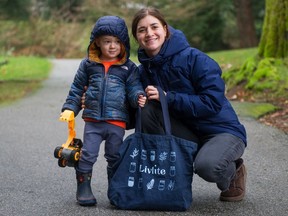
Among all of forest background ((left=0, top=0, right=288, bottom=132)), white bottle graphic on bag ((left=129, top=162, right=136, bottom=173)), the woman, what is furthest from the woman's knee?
forest background ((left=0, top=0, right=288, bottom=132))

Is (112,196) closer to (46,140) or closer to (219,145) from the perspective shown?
(219,145)

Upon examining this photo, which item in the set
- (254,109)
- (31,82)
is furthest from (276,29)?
(31,82)

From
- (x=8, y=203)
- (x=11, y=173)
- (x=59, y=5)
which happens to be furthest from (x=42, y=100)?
(x=59, y=5)

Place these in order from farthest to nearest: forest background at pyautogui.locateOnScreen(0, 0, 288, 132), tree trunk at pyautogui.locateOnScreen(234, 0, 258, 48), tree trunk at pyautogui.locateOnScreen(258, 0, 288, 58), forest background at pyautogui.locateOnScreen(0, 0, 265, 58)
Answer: forest background at pyautogui.locateOnScreen(0, 0, 265, 58) < tree trunk at pyautogui.locateOnScreen(234, 0, 258, 48) < forest background at pyautogui.locateOnScreen(0, 0, 288, 132) < tree trunk at pyautogui.locateOnScreen(258, 0, 288, 58)

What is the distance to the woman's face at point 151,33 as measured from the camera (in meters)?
4.48

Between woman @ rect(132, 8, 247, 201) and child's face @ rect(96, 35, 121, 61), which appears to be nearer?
woman @ rect(132, 8, 247, 201)

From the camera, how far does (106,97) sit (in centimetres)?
444

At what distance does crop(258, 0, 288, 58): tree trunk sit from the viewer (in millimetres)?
11367

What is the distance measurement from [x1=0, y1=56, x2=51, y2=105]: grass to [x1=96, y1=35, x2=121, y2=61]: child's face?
748 centimetres

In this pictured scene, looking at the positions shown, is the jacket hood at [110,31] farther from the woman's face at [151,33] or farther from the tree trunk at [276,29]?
the tree trunk at [276,29]

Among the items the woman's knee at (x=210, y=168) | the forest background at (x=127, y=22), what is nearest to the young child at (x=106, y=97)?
the woman's knee at (x=210, y=168)

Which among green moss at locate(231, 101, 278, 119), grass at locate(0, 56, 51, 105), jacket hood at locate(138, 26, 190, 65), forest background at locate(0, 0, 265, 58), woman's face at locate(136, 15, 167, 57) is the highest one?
woman's face at locate(136, 15, 167, 57)

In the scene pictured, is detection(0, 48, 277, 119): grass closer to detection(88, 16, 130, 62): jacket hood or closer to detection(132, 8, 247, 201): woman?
detection(132, 8, 247, 201): woman

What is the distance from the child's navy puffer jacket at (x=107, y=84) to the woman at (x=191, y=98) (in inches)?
4.5
